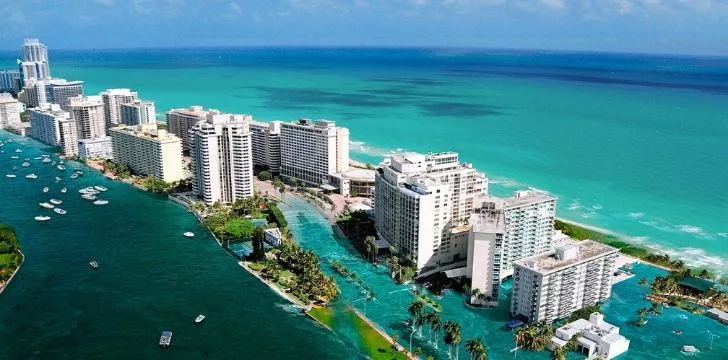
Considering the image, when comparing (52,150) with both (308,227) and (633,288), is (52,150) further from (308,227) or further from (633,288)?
(633,288)

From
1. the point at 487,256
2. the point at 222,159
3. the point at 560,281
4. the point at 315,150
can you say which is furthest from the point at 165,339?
the point at 315,150

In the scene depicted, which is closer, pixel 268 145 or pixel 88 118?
pixel 268 145

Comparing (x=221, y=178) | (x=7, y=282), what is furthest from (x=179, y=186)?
(x=7, y=282)

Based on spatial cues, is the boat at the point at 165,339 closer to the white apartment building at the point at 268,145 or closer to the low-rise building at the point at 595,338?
the low-rise building at the point at 595,338

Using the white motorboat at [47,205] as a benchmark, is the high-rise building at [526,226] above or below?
above

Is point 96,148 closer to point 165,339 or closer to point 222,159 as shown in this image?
point 222,159

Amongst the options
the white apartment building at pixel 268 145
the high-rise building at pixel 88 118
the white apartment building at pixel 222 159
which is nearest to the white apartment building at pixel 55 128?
the high-rise building at pixel 88 118
